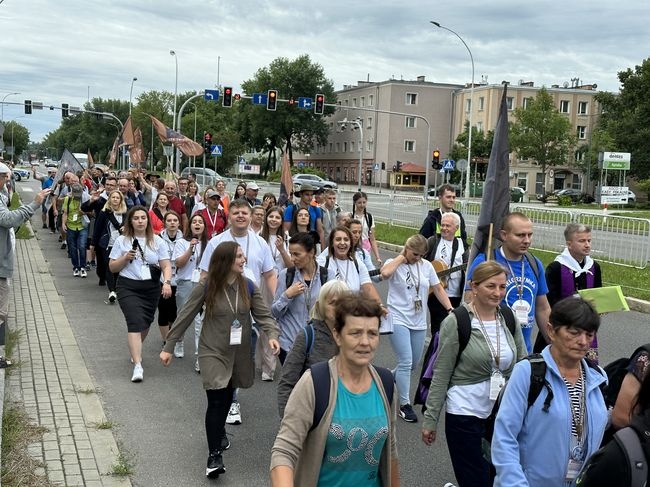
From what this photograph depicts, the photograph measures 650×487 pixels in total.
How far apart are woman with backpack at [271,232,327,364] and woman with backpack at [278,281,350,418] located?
1.46 m

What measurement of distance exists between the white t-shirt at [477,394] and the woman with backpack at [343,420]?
1.20 metres

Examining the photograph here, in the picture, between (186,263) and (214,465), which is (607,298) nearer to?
(214,465)

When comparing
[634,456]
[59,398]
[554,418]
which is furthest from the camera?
[59,398]

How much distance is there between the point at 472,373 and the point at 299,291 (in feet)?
6.72

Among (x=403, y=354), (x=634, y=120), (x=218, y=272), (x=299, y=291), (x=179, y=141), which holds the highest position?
(x=634, y=120)

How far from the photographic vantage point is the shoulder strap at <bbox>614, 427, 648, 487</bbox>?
2385 mm

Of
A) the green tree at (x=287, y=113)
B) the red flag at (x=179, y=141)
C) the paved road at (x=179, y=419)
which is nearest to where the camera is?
the paved road at (x=179, y=419)

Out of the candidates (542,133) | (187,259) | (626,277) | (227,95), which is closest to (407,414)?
(187,259)

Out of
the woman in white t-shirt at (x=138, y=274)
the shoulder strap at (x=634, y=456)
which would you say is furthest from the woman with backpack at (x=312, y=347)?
the woman in white t-shirt at (x=138, y=274)

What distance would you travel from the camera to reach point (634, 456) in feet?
7.89

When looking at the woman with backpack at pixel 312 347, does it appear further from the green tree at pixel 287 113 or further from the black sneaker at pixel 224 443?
the green tree at pixel 287 113

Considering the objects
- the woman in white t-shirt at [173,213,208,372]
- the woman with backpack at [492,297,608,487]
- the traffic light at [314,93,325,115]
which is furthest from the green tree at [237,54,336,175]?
the woman with backpack at [492,297,608,487]

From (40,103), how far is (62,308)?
4353cm

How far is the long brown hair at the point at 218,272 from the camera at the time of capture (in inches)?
205
